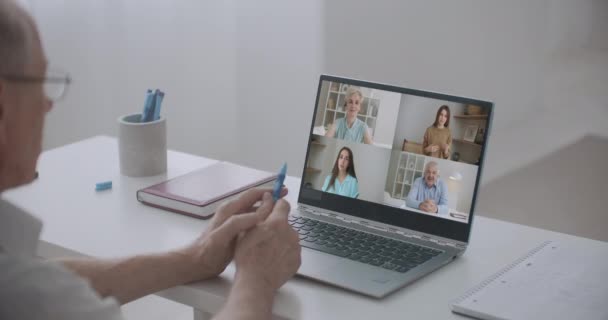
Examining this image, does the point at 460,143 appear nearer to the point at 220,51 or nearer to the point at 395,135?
the point at 395,135

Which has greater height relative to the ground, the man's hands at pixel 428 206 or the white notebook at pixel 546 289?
the man's hands at pixel 428 206

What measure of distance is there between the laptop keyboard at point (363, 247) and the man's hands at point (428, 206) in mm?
66

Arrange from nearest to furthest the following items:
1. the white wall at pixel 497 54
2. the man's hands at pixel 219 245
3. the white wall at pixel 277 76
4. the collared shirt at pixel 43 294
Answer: the collared shirt at pixel 43 294 < the man's hands at pixel 219 245 < the white wall at pixel 497 54 < the white wall at pixel 277 76

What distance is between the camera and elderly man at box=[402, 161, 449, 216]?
1313mm

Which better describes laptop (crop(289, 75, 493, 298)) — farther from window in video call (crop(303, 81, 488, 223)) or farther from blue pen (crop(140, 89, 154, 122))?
blue pen (crop(140, 89, 154, 122))

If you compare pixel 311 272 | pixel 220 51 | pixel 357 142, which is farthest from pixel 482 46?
pixel 311 272

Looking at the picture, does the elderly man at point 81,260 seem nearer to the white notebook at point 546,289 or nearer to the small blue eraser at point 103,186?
the white notebook at point 546,289

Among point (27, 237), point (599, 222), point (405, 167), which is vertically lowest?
point (599, 222)

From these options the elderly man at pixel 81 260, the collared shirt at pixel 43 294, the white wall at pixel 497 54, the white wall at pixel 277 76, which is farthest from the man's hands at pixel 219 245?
the white wall at pixel 277 76

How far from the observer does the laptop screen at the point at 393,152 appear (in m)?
1.30

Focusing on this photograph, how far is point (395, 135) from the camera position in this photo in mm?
1346

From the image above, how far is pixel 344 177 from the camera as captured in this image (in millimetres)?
1408

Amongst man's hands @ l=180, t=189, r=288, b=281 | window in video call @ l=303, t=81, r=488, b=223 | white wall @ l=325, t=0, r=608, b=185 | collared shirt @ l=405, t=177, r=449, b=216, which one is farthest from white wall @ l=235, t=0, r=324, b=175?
man's hands @ l=180, t=189, r=288, b=281

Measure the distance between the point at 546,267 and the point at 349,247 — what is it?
32 cm
